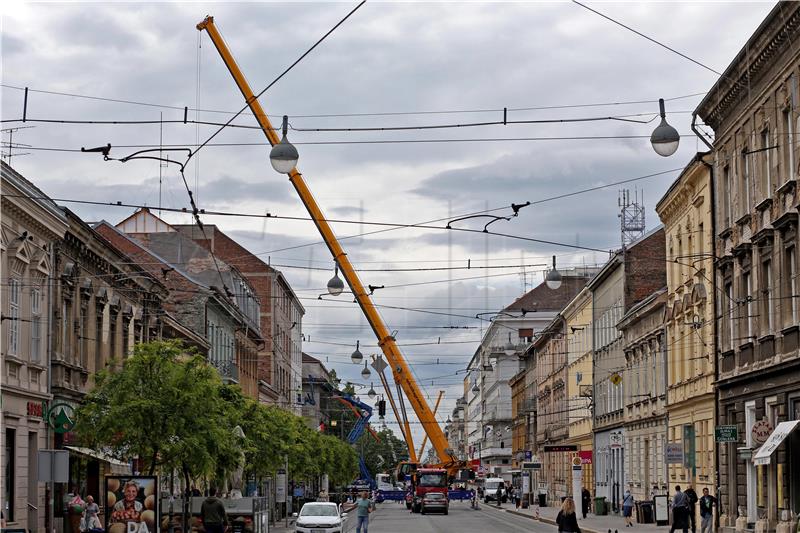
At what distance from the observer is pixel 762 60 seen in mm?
36156

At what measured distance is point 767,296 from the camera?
3675cm

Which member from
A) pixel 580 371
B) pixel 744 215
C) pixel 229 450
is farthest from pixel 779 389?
pixel 580 371

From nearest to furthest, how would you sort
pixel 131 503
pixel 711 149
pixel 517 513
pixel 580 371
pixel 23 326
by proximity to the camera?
1. pixel 131 503
2. pixel 23 326
3. pixel 711 149
4. pixel 517 513
5. pixel 580 371

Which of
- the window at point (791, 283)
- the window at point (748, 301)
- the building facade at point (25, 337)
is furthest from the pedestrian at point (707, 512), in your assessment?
the building facade at point (25, 337)

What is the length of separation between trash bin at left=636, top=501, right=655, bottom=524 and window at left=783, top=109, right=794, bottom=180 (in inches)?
909

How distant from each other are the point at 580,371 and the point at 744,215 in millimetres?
47927

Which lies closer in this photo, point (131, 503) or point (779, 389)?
point (131, 503)

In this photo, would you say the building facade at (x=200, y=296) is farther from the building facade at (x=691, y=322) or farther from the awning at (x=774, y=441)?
the awning at (x=774, y=441)

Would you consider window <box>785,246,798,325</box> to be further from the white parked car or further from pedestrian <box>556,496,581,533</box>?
the white parked car

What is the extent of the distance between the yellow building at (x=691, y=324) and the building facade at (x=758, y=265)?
5.68ft

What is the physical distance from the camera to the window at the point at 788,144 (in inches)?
1334

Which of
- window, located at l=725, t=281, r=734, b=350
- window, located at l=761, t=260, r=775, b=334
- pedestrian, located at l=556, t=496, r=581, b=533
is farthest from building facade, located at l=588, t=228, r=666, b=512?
pedestrian, located at l=556, t=496, r=581, b=533

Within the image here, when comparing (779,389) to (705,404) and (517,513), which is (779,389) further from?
(517,513)

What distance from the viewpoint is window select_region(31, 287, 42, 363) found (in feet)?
118
